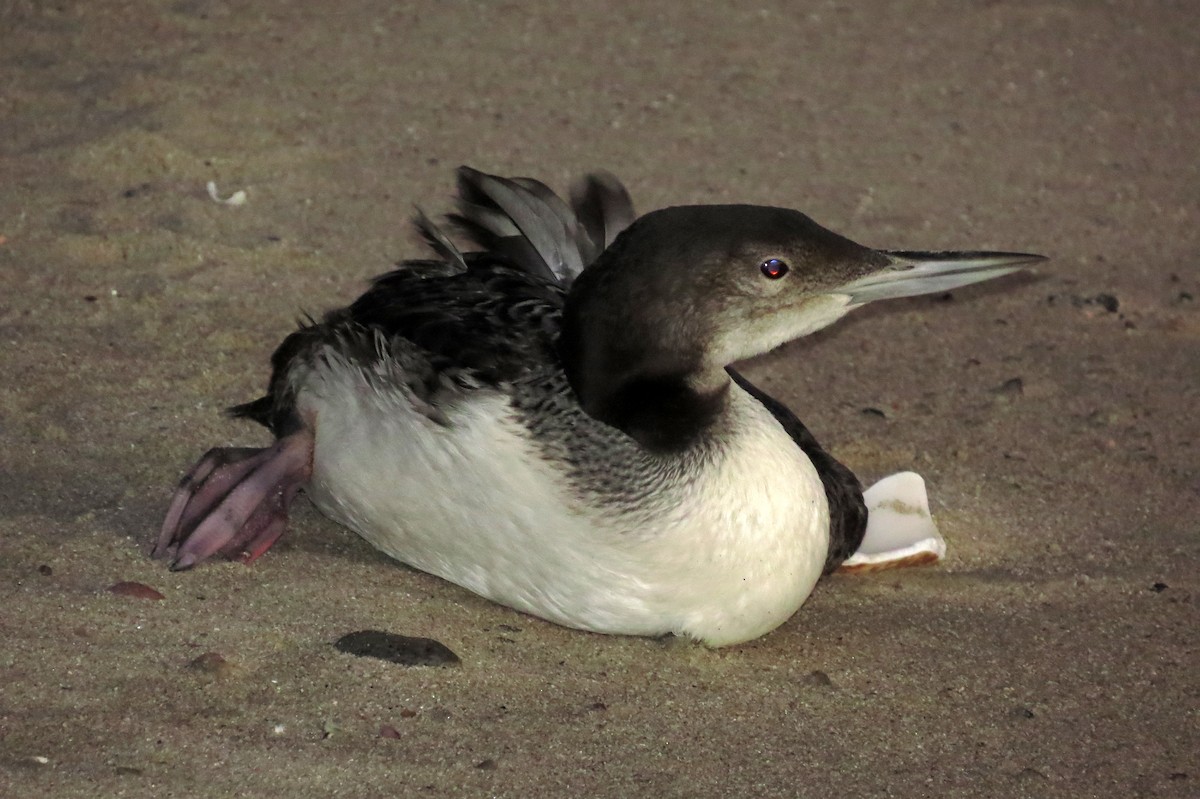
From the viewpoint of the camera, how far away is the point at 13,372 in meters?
4.74

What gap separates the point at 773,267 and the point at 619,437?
0.52 metres

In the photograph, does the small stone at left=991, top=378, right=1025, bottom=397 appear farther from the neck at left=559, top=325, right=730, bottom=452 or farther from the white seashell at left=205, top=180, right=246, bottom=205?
the white seashell at left=205, top=180, right=246, bottom=205

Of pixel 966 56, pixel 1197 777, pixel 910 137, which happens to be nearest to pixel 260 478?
pixel 1197 777

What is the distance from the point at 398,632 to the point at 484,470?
0.43 metres

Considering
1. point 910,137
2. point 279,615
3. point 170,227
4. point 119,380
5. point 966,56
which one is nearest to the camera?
point 279,615

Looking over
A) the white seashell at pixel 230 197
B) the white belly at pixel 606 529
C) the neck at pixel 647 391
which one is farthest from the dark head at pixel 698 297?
the white seashell at pixel 230 197

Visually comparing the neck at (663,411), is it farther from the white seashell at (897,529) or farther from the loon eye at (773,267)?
the white seashell at (897,529)

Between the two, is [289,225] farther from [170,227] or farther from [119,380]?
[119,380]

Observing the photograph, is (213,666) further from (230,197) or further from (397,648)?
(230,197)

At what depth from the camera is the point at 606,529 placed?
3.66 meters

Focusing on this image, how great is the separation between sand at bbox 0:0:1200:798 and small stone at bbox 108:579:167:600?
3 centimetres

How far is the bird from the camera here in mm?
3604

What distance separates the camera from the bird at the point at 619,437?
3604 mm

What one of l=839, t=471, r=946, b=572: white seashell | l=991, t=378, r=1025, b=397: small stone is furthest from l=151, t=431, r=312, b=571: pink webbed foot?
l=991, t=378, r=1025, b=397: small stone
